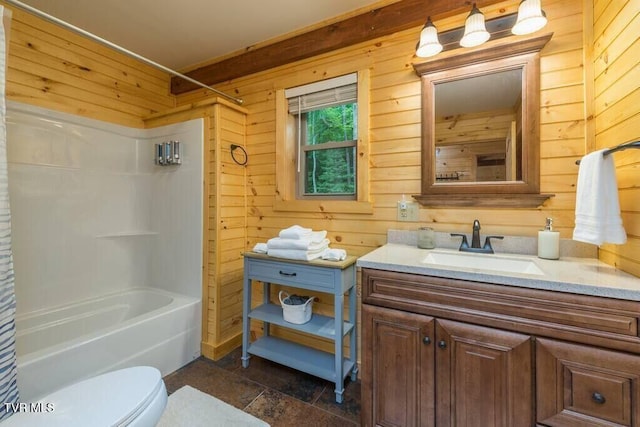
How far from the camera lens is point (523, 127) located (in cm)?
150

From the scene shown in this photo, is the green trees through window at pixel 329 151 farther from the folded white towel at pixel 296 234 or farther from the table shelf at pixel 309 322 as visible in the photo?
the table shelf at pixel 309 322

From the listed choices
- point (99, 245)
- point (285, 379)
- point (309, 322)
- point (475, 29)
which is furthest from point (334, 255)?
point (99, 245)

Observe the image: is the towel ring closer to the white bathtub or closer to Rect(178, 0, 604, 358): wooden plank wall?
Rect(178, 0, 604, 358): wooden plank wall

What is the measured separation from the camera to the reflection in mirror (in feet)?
5.00

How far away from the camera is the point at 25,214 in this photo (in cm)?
189

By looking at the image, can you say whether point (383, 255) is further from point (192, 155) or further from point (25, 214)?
point (25, 214)

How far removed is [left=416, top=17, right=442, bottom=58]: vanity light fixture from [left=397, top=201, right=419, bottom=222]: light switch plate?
88 centimetres

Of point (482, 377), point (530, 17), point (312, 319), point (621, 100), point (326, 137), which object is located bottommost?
point (312, 319)

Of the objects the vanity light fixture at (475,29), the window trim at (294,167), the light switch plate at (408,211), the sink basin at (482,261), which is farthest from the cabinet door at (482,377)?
the vanity light fixture at (475,29)

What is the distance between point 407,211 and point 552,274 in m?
0.83

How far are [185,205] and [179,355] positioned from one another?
1.14 meters

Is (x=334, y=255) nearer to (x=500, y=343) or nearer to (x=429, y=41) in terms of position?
(x=500, y=343)

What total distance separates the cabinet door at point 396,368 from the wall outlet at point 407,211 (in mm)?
Result: 703

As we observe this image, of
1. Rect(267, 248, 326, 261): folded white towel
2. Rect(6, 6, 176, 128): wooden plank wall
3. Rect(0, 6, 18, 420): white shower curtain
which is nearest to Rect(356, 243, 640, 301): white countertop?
Rect(267, 248, 326, 261): folded white towel
